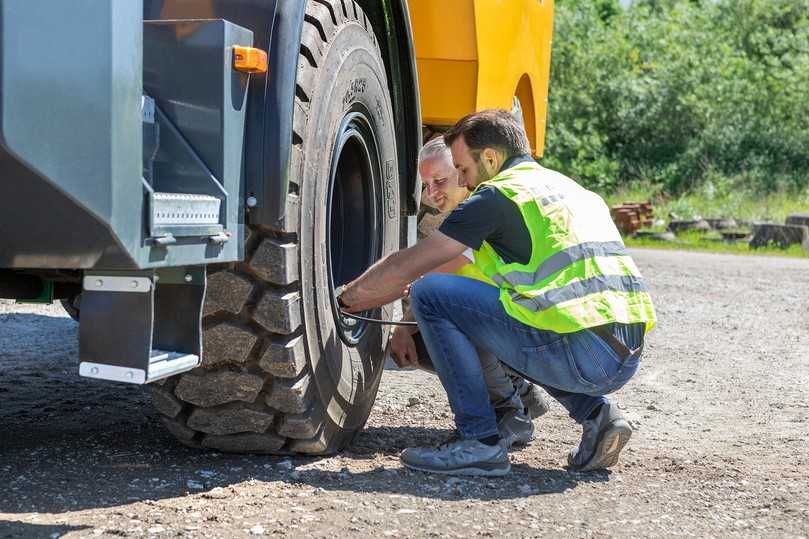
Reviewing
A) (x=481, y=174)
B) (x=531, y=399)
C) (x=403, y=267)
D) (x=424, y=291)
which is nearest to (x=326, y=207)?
(x=403, y=267)

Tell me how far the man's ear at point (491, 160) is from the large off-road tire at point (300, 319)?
0.44 m

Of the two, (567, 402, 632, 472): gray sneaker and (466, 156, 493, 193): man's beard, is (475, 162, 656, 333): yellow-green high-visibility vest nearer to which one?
(466, 156, 493, 193): man's beard

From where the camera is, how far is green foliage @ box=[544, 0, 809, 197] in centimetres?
2400

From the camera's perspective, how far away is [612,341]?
3.69 metres

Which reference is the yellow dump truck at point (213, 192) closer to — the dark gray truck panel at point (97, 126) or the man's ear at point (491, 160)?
the dark gray truck panel at point (97, 126)

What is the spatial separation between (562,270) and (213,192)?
1.22m

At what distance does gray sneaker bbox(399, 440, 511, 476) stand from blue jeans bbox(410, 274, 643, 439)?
0.24 ft

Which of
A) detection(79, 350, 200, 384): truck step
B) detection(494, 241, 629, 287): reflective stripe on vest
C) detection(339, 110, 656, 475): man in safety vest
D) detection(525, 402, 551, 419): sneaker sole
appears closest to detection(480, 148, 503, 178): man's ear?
detection(339, 110, 656, 475): man in safety vest

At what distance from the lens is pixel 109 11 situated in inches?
94.8

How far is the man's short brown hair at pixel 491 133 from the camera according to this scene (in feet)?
12.6

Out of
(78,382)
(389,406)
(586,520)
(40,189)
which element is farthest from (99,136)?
(78,382)

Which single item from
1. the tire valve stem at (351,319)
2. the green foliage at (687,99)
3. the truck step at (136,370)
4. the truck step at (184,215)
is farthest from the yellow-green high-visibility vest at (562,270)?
the green foliage at (687,99)

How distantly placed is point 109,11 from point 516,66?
353 centimetres

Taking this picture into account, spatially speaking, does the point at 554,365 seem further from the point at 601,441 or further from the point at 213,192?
the point at 213,192
